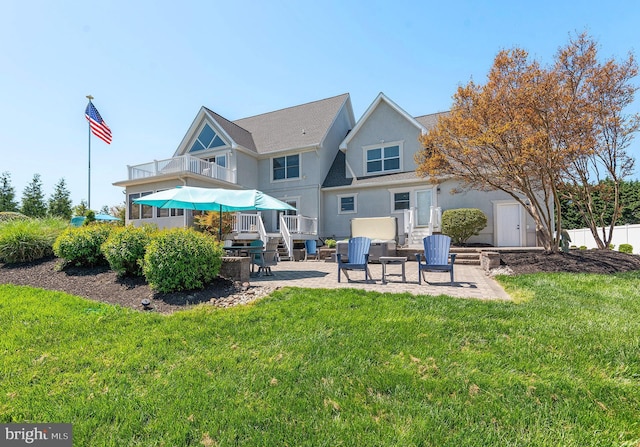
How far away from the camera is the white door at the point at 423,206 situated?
1589cm

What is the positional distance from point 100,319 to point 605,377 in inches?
240

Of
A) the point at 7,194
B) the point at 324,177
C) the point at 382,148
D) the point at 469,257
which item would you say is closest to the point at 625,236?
the point at 469,257

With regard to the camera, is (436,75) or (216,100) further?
(216,100)

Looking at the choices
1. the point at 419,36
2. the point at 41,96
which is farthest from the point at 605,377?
the point at 41,96

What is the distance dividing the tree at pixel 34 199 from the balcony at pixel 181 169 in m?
21.0


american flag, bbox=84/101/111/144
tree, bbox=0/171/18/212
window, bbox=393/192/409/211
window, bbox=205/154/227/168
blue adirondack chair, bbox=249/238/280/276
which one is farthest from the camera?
tree, bbox=0/171/18/212

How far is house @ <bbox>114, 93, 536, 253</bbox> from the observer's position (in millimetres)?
15156

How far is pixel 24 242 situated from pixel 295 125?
51.1 feet

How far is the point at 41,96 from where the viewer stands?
1019 centimetres

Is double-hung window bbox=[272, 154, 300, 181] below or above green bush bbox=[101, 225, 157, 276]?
above

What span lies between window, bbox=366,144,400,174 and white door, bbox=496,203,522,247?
18.7 feet

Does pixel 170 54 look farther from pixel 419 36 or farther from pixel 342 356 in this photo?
pixel 342 356

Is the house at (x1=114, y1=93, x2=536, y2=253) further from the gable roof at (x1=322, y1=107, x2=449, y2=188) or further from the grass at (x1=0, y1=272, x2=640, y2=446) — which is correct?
the grass at (x1=0, y1=272, x2=640, y2=446)

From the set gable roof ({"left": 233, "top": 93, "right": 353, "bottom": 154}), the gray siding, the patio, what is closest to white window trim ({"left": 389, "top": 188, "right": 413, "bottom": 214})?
the gray siding
